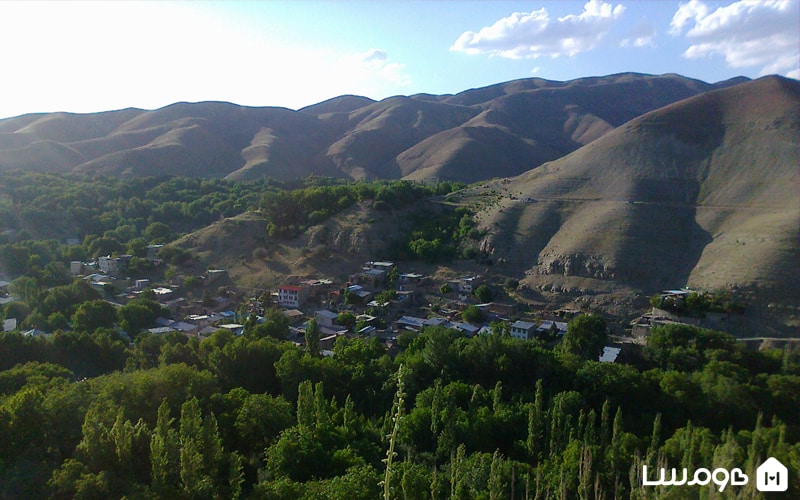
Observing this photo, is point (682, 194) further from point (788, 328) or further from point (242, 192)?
point (242, 192)

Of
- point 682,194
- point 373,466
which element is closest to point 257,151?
point 682,194

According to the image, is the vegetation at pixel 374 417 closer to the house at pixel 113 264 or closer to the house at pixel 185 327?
the house at pixel 185 327

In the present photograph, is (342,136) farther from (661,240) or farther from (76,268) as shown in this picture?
(661,240)

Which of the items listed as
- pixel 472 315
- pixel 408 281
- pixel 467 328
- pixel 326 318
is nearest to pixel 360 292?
pixel 408 281

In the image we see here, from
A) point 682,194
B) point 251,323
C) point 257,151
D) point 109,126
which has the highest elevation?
point 109,126

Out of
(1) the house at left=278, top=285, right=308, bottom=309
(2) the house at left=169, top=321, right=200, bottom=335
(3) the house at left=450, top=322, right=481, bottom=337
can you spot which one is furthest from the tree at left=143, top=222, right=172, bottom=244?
(3) the house at left=450, top=322, right=481, bottom=337

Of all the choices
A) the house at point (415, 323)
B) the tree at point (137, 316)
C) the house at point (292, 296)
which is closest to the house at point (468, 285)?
the house at point (415, 323)
